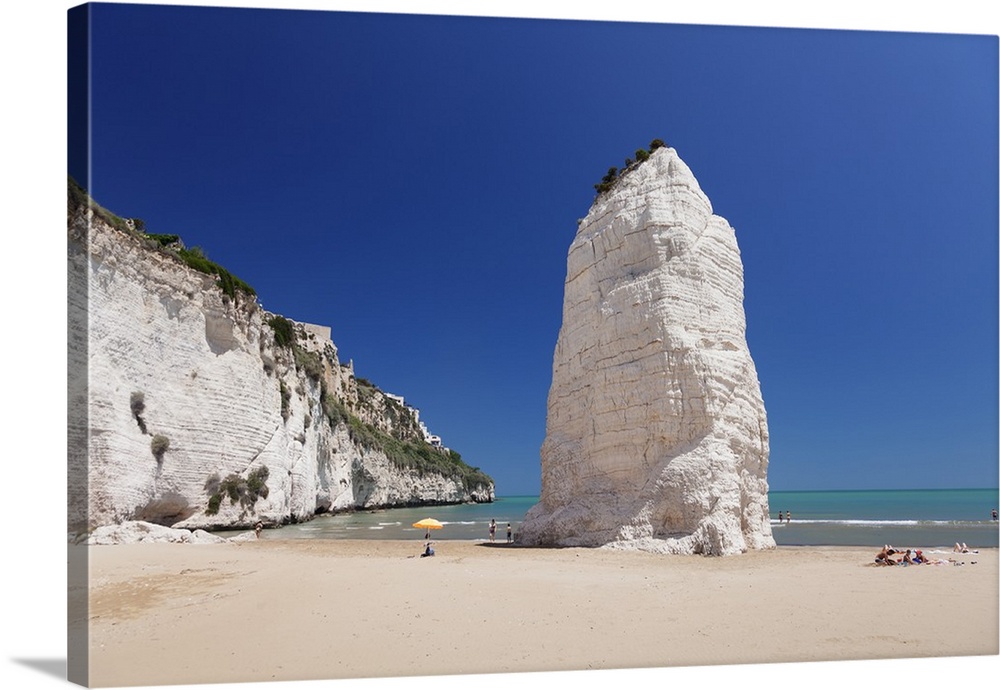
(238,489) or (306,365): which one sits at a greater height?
(306,365)

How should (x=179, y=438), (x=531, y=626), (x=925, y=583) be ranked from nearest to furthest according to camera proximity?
(x=531, y=626), (x=925, y=583), (x=179, y=438)

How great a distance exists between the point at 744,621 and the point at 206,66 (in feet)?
23.0

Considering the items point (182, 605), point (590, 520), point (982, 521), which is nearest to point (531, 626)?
point (182, 605)

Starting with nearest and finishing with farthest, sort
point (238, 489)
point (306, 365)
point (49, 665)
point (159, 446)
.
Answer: point (49, 665) < point (159, 446) < point (238, 489) < point (306, 365)

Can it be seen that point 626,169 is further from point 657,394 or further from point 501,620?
point 501,620

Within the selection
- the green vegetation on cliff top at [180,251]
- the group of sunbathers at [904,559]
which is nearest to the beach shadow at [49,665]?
the group of sunbathers at [904,559]

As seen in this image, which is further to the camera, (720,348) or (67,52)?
(720,348)

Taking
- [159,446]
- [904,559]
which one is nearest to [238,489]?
[159,446]

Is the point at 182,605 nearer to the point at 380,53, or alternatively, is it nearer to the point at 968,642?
the point at 380,53

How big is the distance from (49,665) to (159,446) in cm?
1267

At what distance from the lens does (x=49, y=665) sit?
17.8ft

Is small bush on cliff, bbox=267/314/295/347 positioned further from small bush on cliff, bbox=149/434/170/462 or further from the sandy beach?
the sandy beach

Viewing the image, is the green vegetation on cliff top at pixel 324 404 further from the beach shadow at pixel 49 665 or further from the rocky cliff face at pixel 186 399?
the beach shadow at pixel 49 665

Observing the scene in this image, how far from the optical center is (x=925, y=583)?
24.9ft
